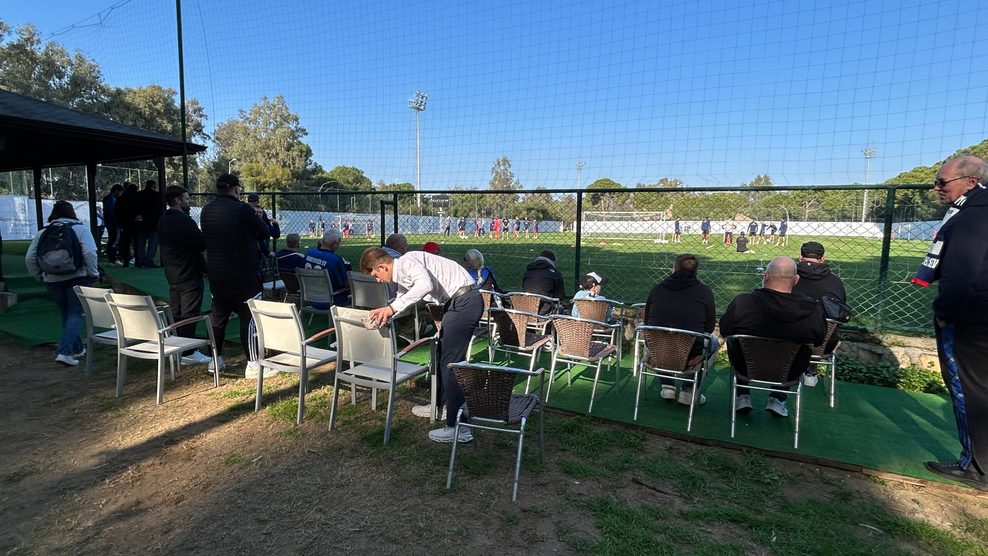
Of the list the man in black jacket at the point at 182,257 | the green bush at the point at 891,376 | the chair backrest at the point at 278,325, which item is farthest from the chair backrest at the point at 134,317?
the green bush at the point at 891,376

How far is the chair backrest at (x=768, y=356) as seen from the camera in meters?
3.43

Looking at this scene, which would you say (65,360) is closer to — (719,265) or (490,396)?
(490,396)

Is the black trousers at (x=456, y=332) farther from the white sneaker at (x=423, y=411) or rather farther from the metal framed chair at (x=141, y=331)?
the metal framed chair at (x=141, y=331)

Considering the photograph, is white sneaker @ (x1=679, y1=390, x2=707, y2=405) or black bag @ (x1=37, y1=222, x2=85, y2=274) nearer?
white sneaker @ (x1=679, y1=390, x2=707, y2=405)

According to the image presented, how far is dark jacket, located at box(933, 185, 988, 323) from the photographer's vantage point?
275 centimetres

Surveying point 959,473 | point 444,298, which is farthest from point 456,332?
point 959,473

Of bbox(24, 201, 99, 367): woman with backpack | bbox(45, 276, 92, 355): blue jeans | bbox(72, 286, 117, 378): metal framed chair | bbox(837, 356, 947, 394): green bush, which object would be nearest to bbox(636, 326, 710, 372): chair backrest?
bbox(837, 356, 947, 394): green bush

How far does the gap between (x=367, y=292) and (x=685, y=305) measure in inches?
129

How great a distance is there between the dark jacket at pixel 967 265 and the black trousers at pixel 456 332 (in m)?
2.71

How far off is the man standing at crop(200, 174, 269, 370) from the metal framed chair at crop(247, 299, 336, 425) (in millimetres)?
921

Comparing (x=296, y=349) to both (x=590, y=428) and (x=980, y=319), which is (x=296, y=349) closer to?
(x=590, y=428)

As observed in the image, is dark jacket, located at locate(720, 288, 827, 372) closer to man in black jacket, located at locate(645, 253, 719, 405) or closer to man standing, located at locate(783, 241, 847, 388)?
man in black jacket, located at locate(645, 253, 719, 405)

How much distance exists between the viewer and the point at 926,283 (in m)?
3.07

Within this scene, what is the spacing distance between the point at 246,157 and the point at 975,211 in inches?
2356
